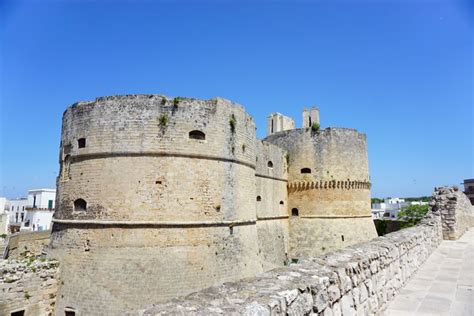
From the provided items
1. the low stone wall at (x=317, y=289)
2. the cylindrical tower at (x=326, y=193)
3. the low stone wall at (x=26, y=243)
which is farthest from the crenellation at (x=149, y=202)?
the cylindrical tower at (x=326, y=193)

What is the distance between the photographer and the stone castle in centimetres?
1001

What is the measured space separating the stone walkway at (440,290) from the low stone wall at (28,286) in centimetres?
979

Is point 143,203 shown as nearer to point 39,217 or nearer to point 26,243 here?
point 26,243

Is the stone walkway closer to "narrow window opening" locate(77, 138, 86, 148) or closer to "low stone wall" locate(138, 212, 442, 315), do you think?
"low stone wall" locate(138, 212, 442, 315)

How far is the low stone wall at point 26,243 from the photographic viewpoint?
1531 cm

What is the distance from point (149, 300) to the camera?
31.9 feet

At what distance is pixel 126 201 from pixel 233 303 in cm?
871

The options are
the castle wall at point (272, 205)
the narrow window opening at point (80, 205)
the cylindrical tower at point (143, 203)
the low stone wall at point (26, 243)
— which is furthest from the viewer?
the castle wall at point (272, 205)

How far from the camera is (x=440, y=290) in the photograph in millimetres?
5078

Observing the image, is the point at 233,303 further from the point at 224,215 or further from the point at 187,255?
the point at 224,215

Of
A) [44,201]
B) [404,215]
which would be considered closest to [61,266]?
[404,215]

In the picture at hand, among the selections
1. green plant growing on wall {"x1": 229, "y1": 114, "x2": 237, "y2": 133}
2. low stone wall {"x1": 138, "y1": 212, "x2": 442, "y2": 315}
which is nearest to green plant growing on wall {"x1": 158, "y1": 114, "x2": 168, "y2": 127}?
green plant growing on wall {"x1": 229, "y1": 114, "x2": 237, "y2": 133}

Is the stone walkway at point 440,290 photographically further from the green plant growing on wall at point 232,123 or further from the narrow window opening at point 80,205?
the narrow window opening at point 80,205

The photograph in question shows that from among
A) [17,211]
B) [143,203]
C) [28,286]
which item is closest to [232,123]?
[143,203]
